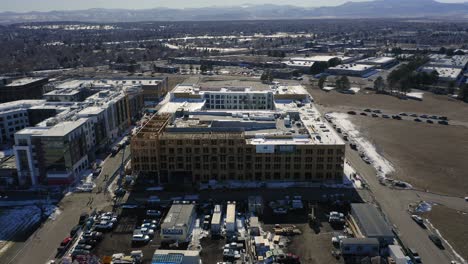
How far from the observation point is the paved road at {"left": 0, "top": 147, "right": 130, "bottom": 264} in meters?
31.0

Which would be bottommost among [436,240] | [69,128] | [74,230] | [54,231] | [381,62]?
[54,231]

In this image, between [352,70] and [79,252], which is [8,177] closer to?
[79,252]

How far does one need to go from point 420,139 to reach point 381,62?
251ft

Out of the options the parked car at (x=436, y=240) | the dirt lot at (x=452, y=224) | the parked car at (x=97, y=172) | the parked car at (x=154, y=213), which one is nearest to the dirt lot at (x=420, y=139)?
the dirt lot at (x=452, y=224)

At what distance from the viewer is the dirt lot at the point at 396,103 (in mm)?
75438

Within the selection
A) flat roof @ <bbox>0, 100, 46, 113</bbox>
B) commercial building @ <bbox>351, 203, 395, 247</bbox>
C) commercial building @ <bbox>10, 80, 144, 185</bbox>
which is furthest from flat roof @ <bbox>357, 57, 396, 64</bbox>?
commercial building @ <bbox>351, 203, 395, 247</bbox>

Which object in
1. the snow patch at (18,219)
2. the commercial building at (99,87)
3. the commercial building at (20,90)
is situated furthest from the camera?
the commercial building at (20,90)

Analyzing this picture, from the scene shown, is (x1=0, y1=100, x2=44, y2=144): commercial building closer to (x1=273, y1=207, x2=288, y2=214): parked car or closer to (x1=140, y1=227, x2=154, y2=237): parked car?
(x1=140, y1=227, x2=154, y2=237): parked car

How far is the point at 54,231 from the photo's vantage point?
34438 mm

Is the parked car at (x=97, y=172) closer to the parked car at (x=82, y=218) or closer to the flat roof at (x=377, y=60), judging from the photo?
the parked car at (x=82, y=218)

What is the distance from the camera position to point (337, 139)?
44.5m

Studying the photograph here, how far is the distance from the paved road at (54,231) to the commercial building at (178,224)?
765cm

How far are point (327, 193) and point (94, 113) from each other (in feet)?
103

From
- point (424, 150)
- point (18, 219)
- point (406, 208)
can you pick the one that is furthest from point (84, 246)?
point (424, 150)
